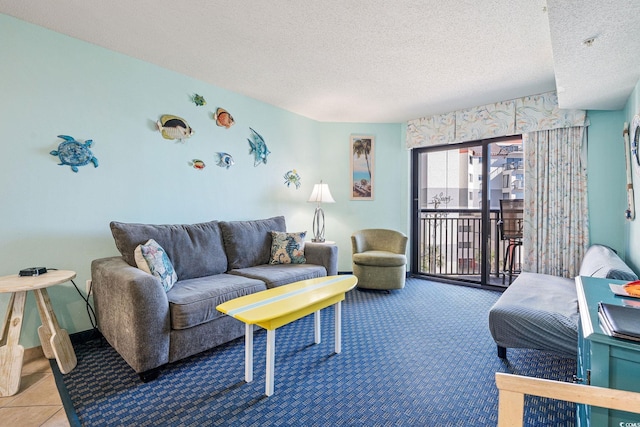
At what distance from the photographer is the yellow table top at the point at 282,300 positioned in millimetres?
1702

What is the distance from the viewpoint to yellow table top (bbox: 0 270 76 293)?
171 centimetres

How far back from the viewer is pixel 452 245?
4605 mm

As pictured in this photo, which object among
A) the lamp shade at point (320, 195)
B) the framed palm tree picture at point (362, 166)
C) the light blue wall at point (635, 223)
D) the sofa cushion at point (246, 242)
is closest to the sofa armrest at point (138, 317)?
the sofa cushion at point (246, 242)

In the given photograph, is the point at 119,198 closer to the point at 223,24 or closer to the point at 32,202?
the point at 32,202

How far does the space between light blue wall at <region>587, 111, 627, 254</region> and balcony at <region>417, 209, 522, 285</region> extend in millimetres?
1259

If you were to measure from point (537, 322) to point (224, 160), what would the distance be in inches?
122

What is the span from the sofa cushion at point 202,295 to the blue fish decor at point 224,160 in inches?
52.7

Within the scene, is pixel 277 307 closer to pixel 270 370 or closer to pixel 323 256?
pixel 270 370

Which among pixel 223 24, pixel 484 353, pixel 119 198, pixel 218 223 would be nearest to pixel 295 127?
pixel 218 223

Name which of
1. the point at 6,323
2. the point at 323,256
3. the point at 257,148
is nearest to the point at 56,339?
the point at 6,323

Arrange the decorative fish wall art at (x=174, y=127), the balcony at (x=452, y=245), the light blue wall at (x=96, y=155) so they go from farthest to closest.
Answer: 1. the balcony at (x=452, y=245)
2. the decorative fish wall art at (x=174, y=127)
3. the light blue wall at (x=96, y=155)

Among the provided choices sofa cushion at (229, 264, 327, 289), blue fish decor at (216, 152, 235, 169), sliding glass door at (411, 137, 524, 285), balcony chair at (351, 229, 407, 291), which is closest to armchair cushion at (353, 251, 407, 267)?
balcony chair at (351, 229, 407, 291)

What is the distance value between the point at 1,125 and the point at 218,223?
5.53ft

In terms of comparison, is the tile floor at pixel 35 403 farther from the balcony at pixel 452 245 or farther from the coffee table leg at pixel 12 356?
the balcony at pixel 452 245
